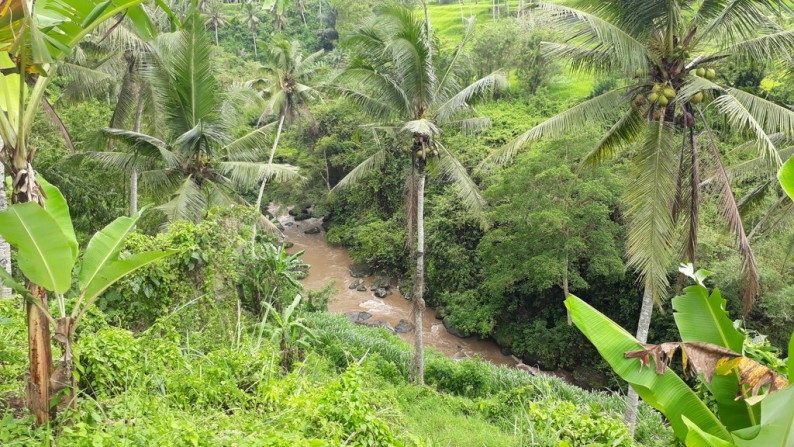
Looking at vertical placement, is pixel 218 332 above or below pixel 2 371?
below

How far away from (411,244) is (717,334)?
810 centimetres

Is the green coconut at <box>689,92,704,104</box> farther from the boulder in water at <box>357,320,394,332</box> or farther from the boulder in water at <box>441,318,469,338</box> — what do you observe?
the boulder in water at <box>357,320,394,332</box>

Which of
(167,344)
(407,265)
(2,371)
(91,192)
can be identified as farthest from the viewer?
(407,265)

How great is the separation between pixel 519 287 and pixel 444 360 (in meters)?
4.62

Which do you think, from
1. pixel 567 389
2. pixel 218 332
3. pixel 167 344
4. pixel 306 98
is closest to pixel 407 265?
pixel 306 98

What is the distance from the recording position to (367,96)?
11.1 metres

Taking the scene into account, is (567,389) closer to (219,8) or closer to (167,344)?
(167,344)

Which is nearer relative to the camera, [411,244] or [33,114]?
[33,114]

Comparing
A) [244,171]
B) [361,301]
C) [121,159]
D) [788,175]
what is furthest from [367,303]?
[788,175]

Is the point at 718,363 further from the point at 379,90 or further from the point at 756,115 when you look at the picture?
the point at 379,90

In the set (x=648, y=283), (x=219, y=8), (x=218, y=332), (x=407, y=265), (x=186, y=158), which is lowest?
(x=407, y=265)

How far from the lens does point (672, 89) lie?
7.07 metres

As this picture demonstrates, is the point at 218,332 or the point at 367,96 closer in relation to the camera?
the point at 218,332

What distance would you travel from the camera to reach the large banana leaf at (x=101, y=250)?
3570mm
